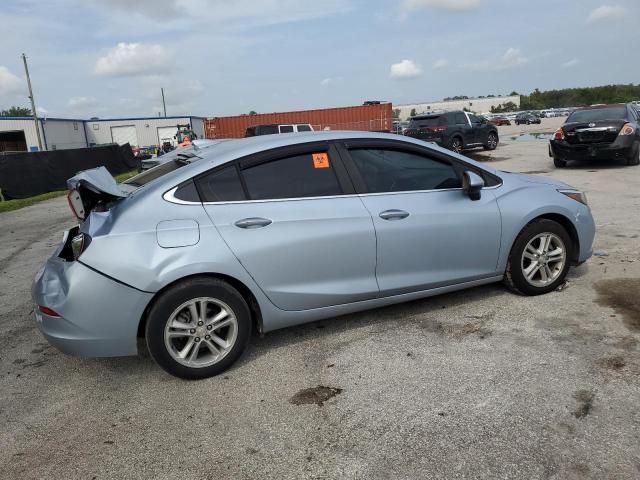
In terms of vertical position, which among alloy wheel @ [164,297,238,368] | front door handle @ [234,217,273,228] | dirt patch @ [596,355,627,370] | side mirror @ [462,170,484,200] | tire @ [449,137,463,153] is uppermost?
side mirror @ [462,170,484,200]

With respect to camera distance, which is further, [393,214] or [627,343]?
[393,214]

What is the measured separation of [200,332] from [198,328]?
3 cm

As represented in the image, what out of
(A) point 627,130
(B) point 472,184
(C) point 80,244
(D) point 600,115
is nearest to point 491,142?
(D) point 600,115

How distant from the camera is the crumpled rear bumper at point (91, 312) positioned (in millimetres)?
3133

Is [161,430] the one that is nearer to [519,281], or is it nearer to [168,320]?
[168,320]

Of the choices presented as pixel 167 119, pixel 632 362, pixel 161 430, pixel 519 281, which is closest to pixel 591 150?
pixel 519 281

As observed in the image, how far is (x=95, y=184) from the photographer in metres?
3.35

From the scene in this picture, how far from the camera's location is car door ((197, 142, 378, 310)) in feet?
11.3

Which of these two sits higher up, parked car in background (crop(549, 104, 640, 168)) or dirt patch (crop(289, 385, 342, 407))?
parked car in background (crop(549, 104, 640, 168))

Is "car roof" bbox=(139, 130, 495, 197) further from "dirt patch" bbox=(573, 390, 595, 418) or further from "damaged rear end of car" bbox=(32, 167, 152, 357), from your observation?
"dirt patch" bbox=(573, 390, 595, 418)

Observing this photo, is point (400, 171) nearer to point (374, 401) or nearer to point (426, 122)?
point (374, 401)

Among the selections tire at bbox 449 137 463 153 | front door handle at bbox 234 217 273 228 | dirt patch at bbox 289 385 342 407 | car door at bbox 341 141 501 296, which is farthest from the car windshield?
dirt patch at bbox 289 385 342 407

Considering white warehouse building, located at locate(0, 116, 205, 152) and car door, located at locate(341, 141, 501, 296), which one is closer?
car door, located at locate(341, 141, 501, 296)

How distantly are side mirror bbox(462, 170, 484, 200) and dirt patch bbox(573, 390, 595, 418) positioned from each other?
1676mm
